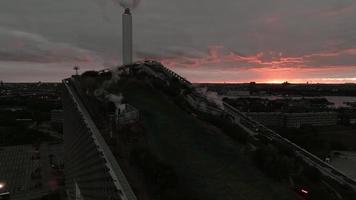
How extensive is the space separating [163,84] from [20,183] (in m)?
28.6

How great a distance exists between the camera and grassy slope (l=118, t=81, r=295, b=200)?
13125 millimetres

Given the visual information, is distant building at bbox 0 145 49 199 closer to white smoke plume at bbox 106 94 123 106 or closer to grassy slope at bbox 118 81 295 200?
white smoke plume at bbox 106 94 123 106

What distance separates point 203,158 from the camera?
1523 centimetres

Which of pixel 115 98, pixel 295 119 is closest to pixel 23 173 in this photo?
pixel 115 98

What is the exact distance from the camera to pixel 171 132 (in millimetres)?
17578

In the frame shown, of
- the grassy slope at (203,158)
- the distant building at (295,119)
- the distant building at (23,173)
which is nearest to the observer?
the grassy slope at (203,158)

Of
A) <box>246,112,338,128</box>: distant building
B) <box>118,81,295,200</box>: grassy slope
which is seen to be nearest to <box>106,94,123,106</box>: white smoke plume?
<box>118,81,295,200</box>: grassy slope

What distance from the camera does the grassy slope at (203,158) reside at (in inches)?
517

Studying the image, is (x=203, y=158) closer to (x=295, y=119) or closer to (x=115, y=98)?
(x=115, y=98)

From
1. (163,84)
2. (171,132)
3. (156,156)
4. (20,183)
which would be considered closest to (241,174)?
(156,156)

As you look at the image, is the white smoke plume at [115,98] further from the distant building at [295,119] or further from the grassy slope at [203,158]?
the distant building at [295,119]

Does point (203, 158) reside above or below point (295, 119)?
above

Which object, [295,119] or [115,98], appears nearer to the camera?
[115,98]

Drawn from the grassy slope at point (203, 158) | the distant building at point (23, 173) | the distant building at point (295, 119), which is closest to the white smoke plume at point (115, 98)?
the grassy slope at point (203, 158)
